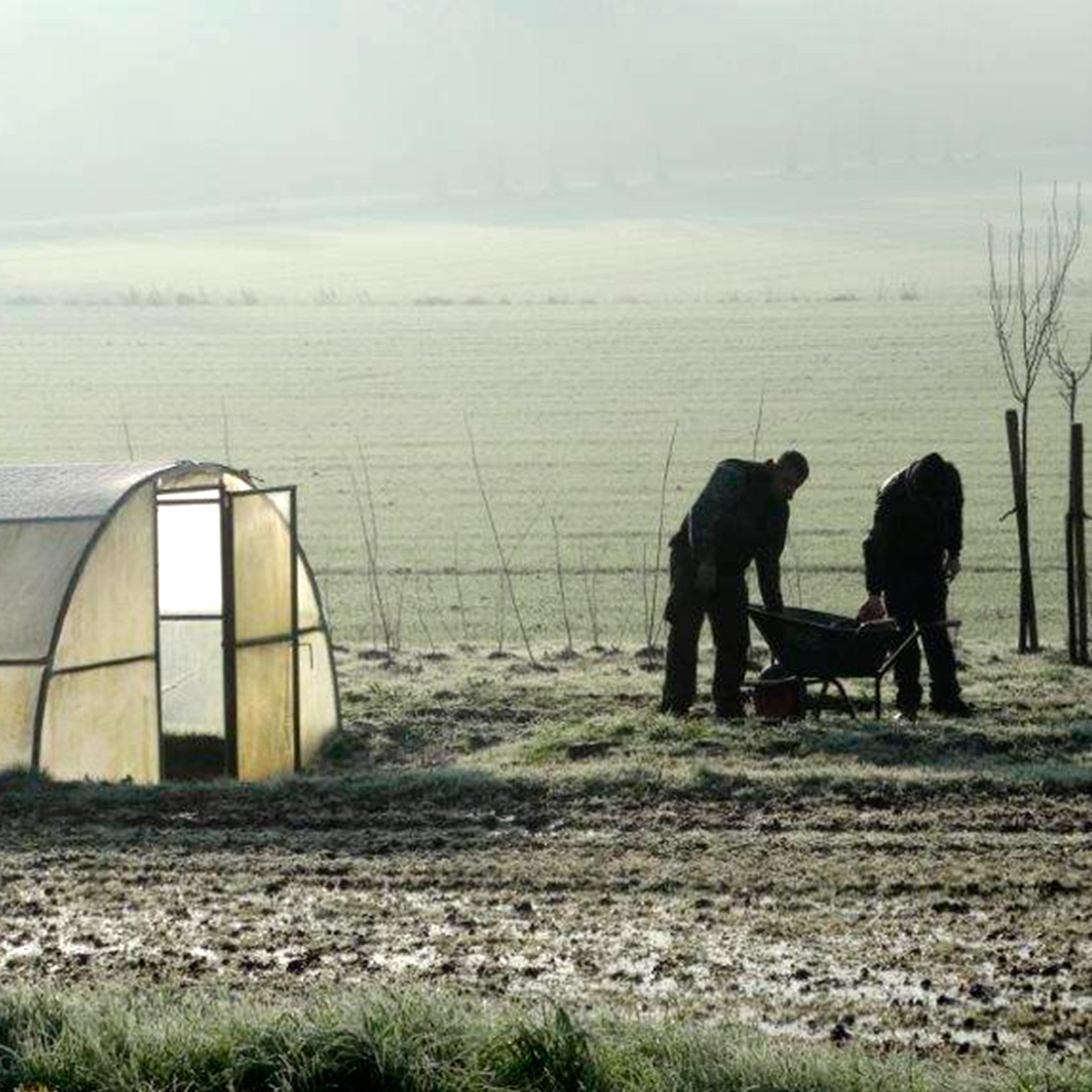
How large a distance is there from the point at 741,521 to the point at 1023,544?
5021 millimetres

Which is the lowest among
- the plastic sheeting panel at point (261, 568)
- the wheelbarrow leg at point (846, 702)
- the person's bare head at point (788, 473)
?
the wheelbarrow leg at point (846, 702)

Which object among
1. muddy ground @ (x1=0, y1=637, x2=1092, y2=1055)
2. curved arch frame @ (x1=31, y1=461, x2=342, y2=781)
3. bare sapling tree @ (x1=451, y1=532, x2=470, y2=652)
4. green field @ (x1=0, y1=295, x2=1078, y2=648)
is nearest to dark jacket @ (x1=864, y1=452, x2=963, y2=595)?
muddy ground @ (x1=0, y1=637, x2=1092, y2=1055)

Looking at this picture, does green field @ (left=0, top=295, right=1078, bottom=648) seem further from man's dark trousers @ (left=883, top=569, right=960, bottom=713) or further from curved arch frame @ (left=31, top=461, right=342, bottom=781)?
man's dark trousers @ (left=883, top=569, right=960, bottom=713)

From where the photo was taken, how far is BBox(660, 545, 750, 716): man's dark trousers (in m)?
15.2

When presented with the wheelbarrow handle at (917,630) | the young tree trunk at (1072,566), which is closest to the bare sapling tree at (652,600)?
the young tree trunk at (1072,566)

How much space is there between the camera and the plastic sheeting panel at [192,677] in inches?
640

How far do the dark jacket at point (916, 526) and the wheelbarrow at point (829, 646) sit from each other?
59 cm

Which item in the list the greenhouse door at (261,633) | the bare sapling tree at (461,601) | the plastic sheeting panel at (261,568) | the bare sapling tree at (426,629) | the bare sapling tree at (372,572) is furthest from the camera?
the bare sapling tree at (461,601)

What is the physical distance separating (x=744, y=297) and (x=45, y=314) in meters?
21.4

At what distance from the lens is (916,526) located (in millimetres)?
15219

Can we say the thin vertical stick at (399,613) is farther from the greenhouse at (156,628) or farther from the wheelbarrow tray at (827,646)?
the wheelbarrow tray at (827,646)

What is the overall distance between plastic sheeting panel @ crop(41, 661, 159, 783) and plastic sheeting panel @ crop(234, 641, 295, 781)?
664 millimetres

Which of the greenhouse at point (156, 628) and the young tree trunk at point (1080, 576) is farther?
the young tree trunk at point (1080, 576)

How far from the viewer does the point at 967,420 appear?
147ft
